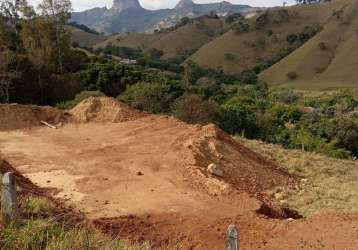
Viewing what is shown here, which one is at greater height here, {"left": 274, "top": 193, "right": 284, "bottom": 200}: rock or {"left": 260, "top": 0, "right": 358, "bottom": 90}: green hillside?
{"left": 274, "top": 193, "right": 284, "bottom": 200}: rock

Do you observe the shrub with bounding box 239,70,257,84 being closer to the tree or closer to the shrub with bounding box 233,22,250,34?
the shrub with bounding box 233,22,250,34

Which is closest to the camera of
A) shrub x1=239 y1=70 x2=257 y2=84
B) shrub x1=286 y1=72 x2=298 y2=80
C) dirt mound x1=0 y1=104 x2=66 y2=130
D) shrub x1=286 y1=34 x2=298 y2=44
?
dirt mound x1=0 y1=104 x2=66 y2=130

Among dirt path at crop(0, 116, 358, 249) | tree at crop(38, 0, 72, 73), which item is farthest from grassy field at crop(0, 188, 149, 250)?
tree at crop(38, 0, 72, 73)

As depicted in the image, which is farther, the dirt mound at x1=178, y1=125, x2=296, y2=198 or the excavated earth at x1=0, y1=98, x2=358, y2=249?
the dirt mound at x1=178, y1=125, x2=296, y2=198

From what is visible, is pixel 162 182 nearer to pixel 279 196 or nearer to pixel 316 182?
pixel 279 196

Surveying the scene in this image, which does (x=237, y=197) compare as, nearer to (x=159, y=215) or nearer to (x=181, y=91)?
(x=159, y=215)

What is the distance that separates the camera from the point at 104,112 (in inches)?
640

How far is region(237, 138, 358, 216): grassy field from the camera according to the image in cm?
1045

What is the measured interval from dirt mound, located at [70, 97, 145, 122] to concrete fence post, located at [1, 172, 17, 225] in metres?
10.8

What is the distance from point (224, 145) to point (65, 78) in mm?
17352

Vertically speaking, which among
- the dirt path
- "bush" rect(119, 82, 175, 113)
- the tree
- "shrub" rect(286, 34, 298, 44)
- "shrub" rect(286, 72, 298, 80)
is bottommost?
"shrub" rect(286, 72, 298, 80)

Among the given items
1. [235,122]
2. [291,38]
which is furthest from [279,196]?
[291,38]

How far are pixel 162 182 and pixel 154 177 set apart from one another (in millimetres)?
340

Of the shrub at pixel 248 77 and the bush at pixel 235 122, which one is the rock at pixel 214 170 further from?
the shrub at pixel 248 77
